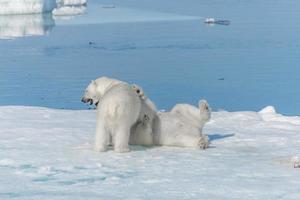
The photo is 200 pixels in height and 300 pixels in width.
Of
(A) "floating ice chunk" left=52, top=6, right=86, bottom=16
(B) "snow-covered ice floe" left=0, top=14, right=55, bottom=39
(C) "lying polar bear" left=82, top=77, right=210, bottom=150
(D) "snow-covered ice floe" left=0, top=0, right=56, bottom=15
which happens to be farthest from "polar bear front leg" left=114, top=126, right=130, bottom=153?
(A) "floating ice chunk" left=52, top=6, right=86, bottom=16

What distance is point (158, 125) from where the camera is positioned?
4.98 meters

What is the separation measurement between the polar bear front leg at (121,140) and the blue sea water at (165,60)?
22.1ft

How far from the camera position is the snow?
11.7ft

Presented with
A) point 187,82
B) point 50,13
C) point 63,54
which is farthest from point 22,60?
point 50,13

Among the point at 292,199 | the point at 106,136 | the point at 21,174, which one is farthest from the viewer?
the point at 106,136

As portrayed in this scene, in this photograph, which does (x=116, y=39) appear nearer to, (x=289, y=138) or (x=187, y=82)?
(x=187, y=82)

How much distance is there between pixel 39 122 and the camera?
5.94 m

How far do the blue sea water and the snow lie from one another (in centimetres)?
584

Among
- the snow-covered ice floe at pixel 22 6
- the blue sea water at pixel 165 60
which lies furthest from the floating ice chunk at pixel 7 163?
the snow-covered ice floe at pixel 22 6

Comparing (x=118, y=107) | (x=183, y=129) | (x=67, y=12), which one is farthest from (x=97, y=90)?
(x=67, y=12)

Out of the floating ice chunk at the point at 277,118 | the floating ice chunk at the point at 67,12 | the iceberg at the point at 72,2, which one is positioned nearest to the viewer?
the floating ice chunk at the point at 277,118

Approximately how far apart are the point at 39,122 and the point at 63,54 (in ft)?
41.3

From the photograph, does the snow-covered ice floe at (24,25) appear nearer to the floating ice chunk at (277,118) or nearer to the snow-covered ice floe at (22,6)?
the snow-covered ice floe at (22,6)

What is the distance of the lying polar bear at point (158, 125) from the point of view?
4.89m
